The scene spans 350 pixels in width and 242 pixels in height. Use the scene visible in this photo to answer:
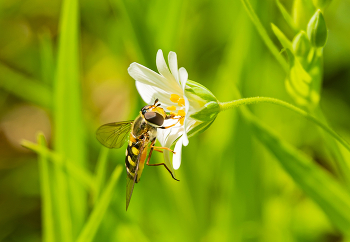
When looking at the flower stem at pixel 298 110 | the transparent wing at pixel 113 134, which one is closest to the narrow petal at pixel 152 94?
the transparent wing at pixel 113 134

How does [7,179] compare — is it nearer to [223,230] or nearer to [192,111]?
[223,230]

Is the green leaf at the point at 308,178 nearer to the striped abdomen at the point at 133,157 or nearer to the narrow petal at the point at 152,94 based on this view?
the narrow petal at the point at 152,94

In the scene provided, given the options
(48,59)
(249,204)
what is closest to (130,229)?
(249,204)

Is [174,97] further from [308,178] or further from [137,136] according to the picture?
[308,178]

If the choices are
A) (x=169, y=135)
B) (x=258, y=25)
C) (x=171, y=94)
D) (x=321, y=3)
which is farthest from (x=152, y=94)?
(x=321, y=3)

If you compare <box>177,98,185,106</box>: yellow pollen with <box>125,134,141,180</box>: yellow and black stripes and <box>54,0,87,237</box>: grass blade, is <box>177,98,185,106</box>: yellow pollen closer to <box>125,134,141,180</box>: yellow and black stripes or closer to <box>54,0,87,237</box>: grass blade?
<box>125,134,141,180</box>: yellow and black stripes

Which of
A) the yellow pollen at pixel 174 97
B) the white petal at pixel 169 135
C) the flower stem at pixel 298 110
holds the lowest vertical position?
the flower stem at pixel 298 110

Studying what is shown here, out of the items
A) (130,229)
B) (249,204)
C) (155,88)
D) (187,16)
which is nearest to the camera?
(155,88)
